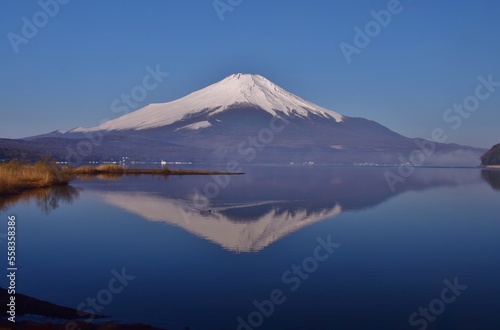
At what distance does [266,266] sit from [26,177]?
22966 millimetres

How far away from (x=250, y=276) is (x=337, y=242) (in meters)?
4.47

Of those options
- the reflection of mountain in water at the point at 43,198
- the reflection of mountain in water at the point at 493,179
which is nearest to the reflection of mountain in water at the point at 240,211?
the reflection of mountain in water at the point at 43,198

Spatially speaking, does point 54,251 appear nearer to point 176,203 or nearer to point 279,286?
point 279,286

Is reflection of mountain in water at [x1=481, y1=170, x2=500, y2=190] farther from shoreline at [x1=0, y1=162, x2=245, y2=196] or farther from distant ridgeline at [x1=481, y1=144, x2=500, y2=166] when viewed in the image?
distant ridgeline at [x1=481, y1=144, x2=500, y2=166]

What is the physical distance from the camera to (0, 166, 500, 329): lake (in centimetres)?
798

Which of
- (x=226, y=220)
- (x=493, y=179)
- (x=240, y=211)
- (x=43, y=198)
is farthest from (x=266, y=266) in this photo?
(x=493, y=179)

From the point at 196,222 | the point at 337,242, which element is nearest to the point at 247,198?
the point at 196,222

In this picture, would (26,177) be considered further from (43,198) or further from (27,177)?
(43,198)

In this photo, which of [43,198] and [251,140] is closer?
[43,198]

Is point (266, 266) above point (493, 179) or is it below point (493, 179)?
below

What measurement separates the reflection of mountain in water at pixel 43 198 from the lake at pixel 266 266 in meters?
0.89

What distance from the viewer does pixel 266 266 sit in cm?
1104

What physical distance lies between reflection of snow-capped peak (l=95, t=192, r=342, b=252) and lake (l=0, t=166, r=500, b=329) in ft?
0.21

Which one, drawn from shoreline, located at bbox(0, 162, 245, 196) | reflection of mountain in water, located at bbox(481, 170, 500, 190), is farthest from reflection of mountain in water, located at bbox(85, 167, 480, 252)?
reflection of mountain in water, located at bbox(481, 170, 500, 190)
